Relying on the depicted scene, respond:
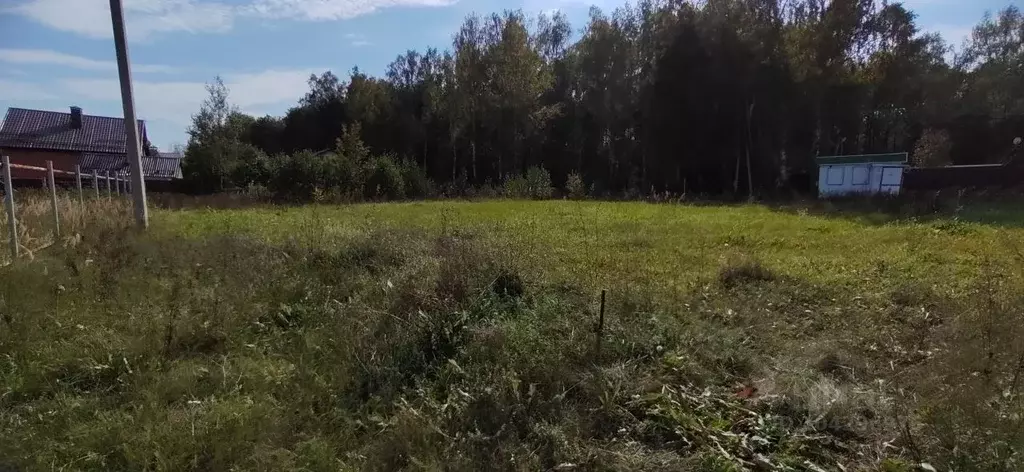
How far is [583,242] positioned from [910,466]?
18.4 ft

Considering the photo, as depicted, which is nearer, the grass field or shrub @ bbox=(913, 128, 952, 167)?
the grass field

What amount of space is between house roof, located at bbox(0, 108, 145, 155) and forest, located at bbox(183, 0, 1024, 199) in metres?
13.0

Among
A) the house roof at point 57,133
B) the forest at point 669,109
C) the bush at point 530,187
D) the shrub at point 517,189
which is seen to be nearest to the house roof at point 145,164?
the house roof at point 57,133

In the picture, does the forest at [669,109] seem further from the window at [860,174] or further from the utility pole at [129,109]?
the utility pole at [129,109]

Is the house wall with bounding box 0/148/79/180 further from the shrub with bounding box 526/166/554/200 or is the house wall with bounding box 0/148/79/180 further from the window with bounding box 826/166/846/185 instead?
the window with bounding box 826/166/846/185

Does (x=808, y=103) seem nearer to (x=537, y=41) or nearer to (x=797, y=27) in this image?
(x=797, y=27)

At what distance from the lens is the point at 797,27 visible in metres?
24.8

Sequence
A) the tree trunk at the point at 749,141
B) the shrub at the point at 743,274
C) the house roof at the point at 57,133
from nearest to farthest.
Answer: the shrub at the point at 743,274
the tree trunk at the point at 749,141
the house roof at the point at 57,133

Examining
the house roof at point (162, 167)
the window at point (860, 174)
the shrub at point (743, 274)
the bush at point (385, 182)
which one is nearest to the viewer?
the shrub at point (743, 274)

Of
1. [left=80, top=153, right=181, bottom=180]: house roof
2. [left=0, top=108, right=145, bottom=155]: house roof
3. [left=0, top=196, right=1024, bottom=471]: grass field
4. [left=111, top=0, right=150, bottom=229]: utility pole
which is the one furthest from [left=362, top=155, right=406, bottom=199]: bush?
[left=0, top=108, right=145, bottom=155]: house roof

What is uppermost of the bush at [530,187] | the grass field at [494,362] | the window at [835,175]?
the window at [835,175]

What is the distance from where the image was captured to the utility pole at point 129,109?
325 inches

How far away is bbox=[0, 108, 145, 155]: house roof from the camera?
35656 mm

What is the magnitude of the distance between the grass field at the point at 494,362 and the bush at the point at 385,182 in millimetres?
Answer: 15570
